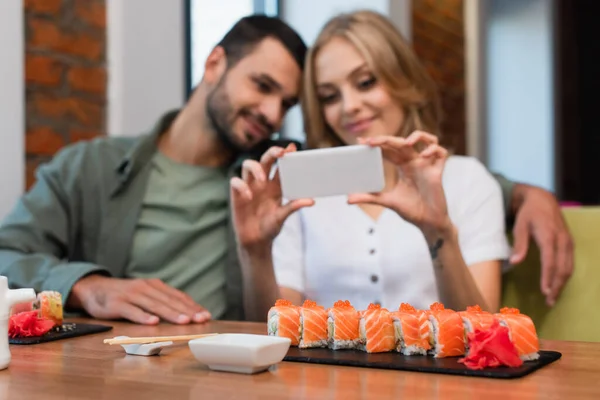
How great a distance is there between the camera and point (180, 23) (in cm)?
228

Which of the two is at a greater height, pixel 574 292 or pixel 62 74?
pixel 62 74

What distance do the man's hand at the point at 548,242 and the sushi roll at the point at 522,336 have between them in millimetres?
679

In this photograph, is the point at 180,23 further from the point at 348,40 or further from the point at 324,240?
the point at 324,240

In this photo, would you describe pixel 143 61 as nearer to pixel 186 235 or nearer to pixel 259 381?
pixel 186 235

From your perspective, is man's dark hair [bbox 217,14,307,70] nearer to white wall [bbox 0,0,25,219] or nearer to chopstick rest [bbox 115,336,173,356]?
white wall [bbox 0,0,25,219]

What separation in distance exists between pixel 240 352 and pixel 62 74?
4.54ft

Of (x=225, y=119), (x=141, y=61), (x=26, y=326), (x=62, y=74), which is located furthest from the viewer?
(x=141, y=61)

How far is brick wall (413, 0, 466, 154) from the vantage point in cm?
368

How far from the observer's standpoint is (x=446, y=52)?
400 centimetres

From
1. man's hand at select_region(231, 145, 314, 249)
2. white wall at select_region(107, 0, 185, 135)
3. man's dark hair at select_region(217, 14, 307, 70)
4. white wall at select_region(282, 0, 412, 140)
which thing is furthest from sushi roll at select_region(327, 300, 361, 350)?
white wall at select_region(282, 0, 412, 140)

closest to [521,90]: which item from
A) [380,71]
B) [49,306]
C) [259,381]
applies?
[380,71]

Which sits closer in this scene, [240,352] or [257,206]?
[240,352]

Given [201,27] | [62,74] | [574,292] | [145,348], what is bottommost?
[574,292]

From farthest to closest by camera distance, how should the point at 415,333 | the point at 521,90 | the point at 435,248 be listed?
the point at 521,90
the point at 435,248
the point at 415,333
